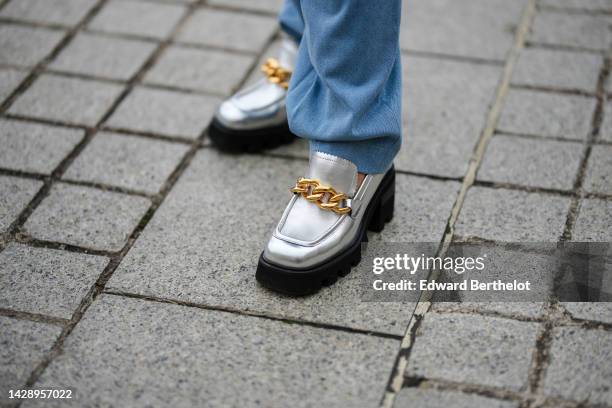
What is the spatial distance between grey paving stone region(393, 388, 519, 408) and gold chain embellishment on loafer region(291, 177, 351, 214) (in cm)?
44

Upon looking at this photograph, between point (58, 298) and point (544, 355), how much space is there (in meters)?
1.02

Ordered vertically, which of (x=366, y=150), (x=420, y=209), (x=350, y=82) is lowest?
(x=420, y=209)

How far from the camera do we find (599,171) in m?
2.03

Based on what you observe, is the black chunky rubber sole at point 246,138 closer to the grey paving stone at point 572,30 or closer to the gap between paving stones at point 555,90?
the gap between paving stones at point 555,90

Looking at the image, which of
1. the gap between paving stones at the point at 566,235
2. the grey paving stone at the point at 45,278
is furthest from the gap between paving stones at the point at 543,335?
the grey paving stone at the point at 45,278

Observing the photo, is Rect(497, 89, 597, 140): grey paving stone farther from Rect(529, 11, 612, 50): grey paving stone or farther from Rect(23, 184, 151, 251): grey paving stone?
Rect(23, 184, 151, 251): grey paving stone

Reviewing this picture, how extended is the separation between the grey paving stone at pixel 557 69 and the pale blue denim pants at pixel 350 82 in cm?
84

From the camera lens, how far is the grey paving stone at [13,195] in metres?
1.91

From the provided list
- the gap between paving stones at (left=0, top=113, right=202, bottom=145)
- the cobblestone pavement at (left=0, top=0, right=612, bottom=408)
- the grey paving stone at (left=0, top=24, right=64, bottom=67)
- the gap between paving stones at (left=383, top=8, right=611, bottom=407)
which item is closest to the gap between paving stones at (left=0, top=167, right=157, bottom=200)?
the cobblestone pavement at (left=0, top=0, right=612, bottom=408)

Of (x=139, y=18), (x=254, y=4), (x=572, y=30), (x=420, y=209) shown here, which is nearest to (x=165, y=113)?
(x=139, y=18)

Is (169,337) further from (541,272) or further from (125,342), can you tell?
(541,272)

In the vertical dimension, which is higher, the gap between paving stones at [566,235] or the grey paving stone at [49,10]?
the grey paving stone at [49,10]

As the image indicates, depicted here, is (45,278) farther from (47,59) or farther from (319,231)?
(47,59)

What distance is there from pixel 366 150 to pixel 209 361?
1.87 feet
